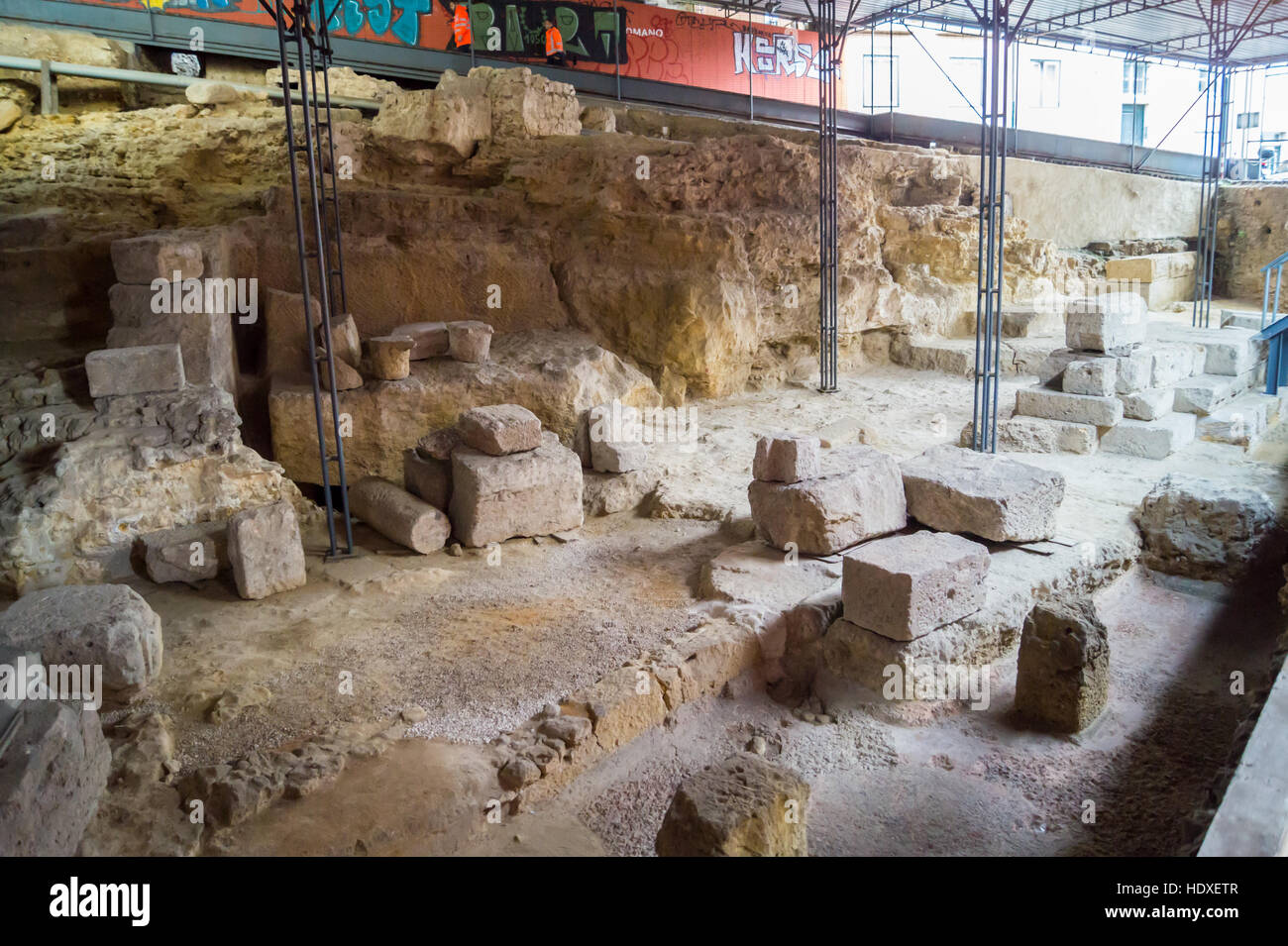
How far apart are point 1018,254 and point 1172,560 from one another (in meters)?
8.92

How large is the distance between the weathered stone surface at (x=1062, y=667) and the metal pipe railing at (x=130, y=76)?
10.1 metres

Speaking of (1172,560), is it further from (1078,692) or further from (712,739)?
(712,739)

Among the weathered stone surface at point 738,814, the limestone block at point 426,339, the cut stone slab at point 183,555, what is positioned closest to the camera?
the weathered stone surface at point 738,814

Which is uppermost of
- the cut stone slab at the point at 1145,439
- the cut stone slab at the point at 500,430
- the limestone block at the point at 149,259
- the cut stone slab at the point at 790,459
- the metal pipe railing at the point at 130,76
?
the metal pipe railing at the point at 130,76

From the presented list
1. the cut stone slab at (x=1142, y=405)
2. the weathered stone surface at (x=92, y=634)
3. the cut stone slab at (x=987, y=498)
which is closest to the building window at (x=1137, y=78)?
the cut stone slab at (x=1142, y=405)

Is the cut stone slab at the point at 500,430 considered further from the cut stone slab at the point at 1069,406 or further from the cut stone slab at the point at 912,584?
the cut stone slab at the point at 1069,406

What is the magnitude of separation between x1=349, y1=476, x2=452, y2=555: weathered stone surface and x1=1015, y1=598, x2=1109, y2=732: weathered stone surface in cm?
393

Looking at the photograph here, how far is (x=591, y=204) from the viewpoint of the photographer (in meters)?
9.94

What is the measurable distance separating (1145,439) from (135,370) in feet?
27.9

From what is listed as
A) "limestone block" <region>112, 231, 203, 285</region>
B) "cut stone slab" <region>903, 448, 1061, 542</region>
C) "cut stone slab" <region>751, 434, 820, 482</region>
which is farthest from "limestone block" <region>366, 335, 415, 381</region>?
"cut stone slab" <region>903, 448, 1061, 542</region>

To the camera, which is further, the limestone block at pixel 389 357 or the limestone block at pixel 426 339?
the limestone block at pixel 426 339

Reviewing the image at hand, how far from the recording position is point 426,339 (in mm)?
8055

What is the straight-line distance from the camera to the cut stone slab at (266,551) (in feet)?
18.9

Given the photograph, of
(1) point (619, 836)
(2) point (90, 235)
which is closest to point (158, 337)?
(2) point (90, 235)
